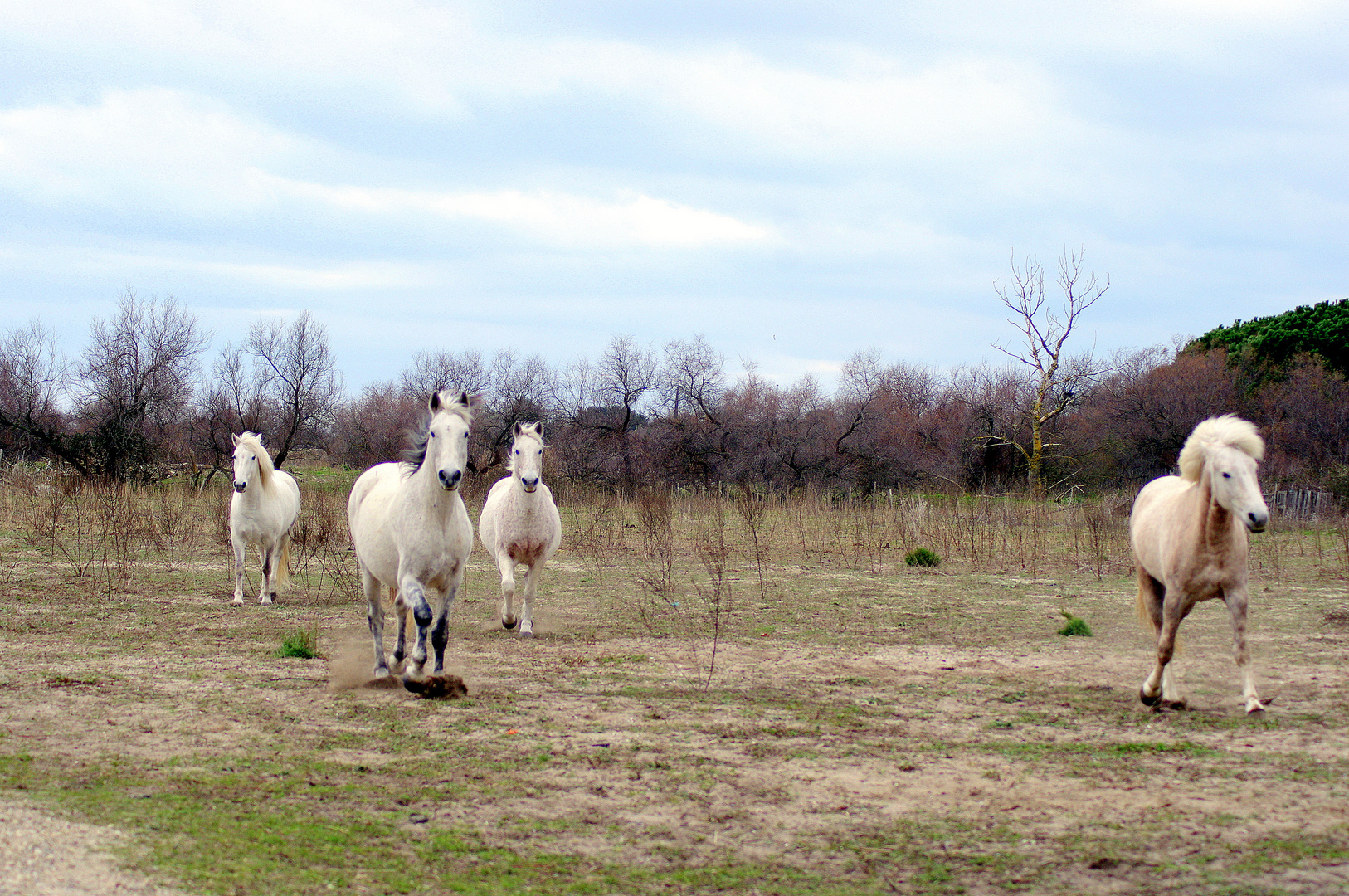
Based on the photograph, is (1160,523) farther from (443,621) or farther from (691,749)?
(443,621)

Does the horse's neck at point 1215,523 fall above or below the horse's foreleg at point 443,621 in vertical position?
above

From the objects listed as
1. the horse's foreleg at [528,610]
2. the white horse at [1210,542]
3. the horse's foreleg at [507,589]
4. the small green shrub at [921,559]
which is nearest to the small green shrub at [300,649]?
the horse's foreleg at [507,589]

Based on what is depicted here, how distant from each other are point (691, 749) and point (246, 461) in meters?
7.80

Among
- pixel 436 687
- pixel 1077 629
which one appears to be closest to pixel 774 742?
pixel 436 687

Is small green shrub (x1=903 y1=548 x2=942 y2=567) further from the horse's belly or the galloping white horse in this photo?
the galloping white horse

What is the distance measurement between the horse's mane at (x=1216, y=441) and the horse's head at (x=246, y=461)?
29.8 feet

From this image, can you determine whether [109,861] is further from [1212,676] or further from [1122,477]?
[1122,477]

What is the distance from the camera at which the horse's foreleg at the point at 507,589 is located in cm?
891

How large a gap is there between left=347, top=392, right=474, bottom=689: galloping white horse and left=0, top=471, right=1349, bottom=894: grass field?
52 cm

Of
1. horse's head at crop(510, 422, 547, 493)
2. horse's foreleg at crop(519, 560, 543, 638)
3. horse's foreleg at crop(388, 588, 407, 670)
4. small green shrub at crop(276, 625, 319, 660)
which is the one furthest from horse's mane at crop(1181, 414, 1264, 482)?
small green shrub at crop(276, 625, 319, 660)

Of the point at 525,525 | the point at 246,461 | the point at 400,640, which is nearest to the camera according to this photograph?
the point at 400,640

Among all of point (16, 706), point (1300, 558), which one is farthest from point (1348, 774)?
point (1300, 558)

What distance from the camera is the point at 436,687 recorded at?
6.20 m

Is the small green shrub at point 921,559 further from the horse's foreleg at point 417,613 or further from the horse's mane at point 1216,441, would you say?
the horse's foreleg at point 417,613
